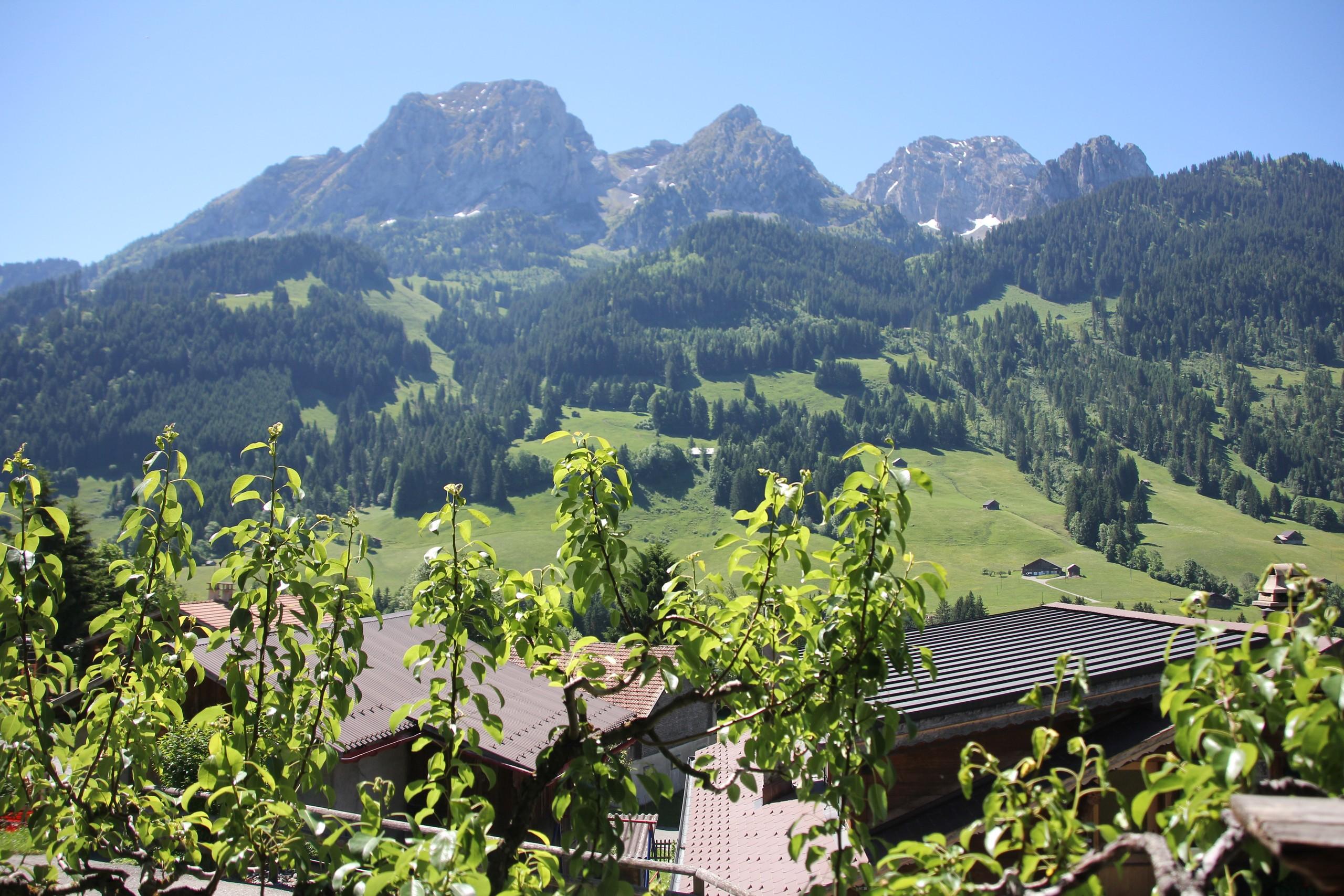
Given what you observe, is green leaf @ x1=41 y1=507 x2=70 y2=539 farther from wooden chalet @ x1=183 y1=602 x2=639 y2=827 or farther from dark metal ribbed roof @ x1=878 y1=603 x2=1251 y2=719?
wooden chalet @ x1=183 y1=602 x2=639 y2=827

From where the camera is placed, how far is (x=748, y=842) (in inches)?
472

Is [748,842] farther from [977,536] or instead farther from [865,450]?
[977,536]

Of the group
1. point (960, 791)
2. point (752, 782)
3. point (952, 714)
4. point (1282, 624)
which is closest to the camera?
point (1282, 624)

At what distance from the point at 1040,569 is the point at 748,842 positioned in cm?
14574

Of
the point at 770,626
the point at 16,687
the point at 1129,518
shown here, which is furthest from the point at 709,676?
the point at 1129,518

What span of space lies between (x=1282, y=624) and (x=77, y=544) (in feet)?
135

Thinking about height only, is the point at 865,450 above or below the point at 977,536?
above

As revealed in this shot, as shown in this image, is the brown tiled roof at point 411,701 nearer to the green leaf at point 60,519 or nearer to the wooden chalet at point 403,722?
the wooden chalet at point 403,722

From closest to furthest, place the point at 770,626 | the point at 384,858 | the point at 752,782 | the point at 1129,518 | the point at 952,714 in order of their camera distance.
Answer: the point at 384,858, the point at 752,782, the point at 770,626, the point at 952,714, the point at 1129,518

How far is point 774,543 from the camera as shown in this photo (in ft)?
11.9

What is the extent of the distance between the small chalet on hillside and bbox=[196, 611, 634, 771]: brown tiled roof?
132416 millimetres

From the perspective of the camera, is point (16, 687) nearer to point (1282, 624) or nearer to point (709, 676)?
point (709, 676)

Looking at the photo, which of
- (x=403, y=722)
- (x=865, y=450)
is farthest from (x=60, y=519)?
(x=403, y=722)

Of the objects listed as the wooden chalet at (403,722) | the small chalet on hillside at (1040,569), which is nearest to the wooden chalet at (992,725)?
the wooden chalet at (403,722)
